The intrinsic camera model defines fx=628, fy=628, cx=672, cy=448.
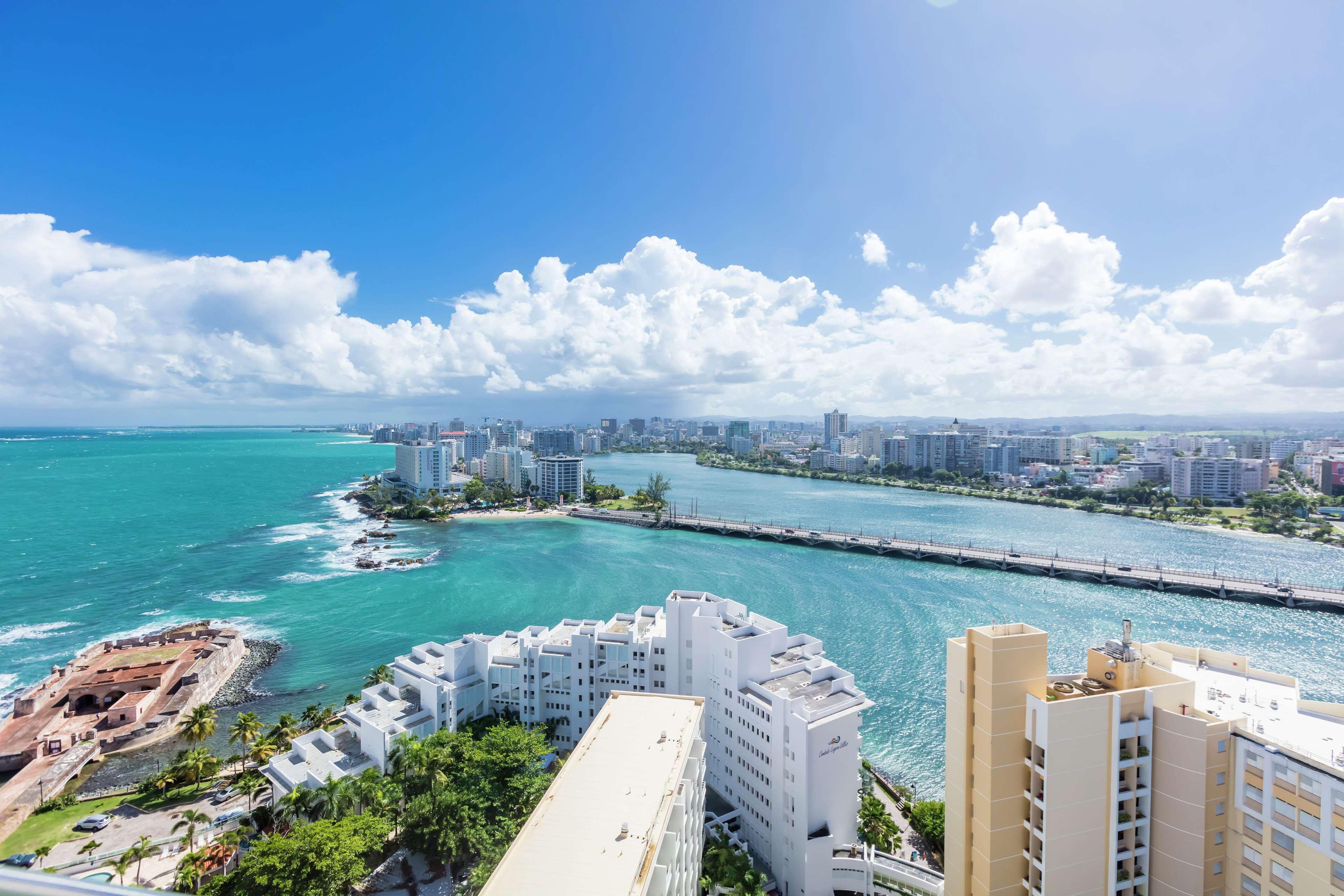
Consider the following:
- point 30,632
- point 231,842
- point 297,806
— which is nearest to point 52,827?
point 231,842

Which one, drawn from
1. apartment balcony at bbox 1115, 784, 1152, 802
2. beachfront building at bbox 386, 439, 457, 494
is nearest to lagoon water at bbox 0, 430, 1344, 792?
beachfront building at bbox 386, 439, 457, 494

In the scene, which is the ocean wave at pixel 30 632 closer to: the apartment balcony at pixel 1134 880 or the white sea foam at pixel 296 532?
the white sea foam at pixel 296 532

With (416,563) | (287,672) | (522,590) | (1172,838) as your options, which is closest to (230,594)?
(416,563)

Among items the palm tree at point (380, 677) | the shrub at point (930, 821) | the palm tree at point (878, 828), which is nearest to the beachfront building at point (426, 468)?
the palm tree at point (380, 677)

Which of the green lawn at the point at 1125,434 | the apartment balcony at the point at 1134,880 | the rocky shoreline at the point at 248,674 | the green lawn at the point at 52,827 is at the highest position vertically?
the green lawn at the point at 1125,434

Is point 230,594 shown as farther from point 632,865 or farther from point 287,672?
point 632,865

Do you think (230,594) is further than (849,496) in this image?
No
